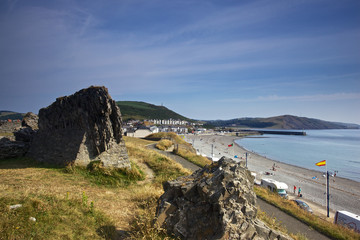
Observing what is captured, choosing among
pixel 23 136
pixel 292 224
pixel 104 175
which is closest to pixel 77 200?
pixel 104 175

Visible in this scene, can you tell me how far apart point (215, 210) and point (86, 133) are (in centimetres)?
938

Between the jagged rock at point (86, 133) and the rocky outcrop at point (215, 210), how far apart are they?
713cm

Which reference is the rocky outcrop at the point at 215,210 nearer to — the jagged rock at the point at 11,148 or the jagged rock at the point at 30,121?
the jagged rock at the point at 11,148

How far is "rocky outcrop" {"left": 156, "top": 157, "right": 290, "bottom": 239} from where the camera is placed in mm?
5430

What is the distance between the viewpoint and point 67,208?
6547 mm

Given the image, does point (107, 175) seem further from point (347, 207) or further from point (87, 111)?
point (347, 207)

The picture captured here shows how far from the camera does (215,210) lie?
5.74 m

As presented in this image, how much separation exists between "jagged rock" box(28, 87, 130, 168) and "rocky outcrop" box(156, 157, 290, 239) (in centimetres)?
713

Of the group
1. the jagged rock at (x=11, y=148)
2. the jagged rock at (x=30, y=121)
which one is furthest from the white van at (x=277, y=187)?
the jagged rock at (x=30, y=121)

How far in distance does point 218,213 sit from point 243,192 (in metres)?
1.00

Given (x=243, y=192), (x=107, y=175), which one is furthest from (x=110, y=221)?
(x=107, y=175)

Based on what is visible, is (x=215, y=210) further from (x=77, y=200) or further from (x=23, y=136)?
(x=23, y=136)

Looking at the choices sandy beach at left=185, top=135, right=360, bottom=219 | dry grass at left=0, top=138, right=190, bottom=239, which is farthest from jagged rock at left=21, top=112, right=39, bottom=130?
sandy beach at left=185, top=135, right=360, bottom=219

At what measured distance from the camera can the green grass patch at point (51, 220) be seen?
500cm
